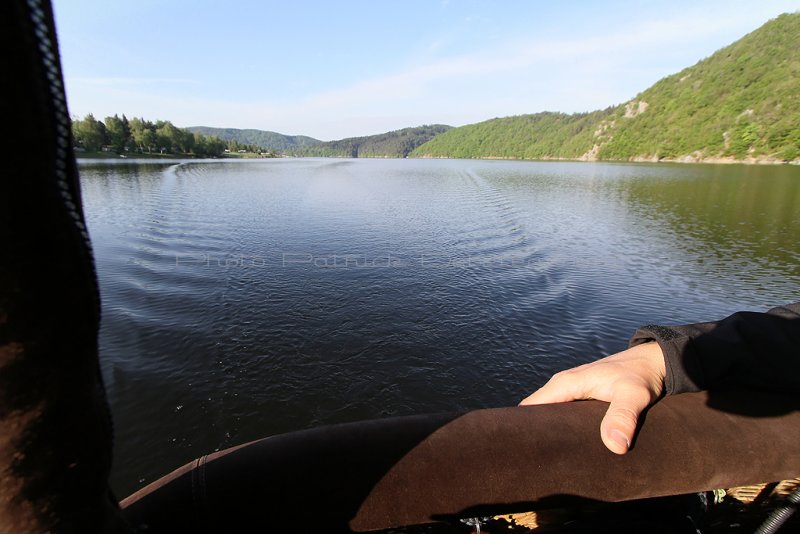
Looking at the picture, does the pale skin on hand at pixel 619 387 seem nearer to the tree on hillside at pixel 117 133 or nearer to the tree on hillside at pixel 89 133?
the tree on hillside at pixel 89 133

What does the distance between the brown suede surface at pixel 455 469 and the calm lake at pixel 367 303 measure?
5.59 m

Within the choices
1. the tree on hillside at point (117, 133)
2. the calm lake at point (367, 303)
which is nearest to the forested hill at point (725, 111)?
the calm lake at point (367, 303)

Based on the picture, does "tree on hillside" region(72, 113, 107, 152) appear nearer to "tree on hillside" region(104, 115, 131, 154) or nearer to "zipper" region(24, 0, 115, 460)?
"tree on hillside" region(104, 115, 131, 154)

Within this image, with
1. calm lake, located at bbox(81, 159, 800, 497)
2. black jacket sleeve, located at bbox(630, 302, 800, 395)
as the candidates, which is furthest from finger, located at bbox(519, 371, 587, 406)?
calm lake, located at bbox(81, 159, 800, 497)

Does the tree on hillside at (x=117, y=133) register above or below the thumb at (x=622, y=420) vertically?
above

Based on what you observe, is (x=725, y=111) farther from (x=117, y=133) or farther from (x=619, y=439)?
(x=117, y=133)

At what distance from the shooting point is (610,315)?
1139 centimetres

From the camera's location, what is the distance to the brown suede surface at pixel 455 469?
1646 millimetres

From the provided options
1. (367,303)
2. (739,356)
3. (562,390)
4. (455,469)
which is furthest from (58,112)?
(367,303)

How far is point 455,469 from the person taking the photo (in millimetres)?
1689

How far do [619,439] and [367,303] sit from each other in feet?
33.1

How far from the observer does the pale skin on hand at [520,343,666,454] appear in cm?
176

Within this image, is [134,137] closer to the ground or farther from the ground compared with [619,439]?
farther from the ground

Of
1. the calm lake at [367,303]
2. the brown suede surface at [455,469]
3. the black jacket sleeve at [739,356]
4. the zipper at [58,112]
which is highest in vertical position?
the zipper at [58,112]
